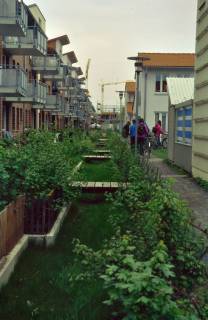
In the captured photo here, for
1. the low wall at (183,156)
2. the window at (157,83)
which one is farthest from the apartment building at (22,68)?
the low wall at (183,156)

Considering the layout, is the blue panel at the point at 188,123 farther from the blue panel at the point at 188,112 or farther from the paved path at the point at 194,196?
the paved path at the point at 194,196

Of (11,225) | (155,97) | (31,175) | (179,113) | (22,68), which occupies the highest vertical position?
(22,68)

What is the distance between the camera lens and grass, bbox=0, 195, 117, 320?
5535mm

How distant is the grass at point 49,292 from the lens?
5.54 m

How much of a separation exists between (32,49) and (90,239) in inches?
1246

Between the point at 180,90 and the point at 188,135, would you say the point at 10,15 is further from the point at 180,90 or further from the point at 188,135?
the point at 188,135

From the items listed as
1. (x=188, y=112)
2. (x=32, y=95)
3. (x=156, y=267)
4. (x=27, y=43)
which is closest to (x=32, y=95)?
(x=32, y=95)

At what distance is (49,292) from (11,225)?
157 centimetres

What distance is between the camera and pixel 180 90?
2538cm

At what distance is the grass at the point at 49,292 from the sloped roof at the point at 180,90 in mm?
16071

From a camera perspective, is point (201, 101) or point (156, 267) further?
point (201, 101)

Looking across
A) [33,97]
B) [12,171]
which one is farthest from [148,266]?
[33,97]

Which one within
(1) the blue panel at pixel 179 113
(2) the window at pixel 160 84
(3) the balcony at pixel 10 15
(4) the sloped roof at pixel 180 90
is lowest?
(1) the blue panel at pixel 179 113

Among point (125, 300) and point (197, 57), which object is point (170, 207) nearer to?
point (125, 300)
